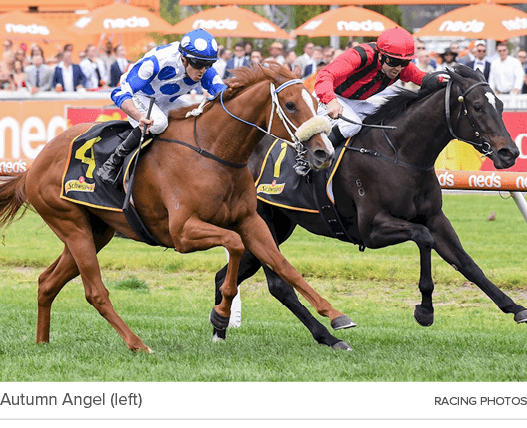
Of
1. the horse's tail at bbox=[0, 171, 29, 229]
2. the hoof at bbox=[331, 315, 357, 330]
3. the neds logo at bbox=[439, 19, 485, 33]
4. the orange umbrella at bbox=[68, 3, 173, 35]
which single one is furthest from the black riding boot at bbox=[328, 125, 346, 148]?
the orange umbrella at bbox=[68, 3, 173, 35]

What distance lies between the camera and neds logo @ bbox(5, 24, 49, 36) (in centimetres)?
1889

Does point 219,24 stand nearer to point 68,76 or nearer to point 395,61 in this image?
point 68,76

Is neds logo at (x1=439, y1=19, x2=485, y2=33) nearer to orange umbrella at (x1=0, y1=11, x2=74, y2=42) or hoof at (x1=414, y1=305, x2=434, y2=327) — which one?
orange umbrella at (x1=0, y1=11, x2=74, y2=42)

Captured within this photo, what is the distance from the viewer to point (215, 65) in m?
16.1

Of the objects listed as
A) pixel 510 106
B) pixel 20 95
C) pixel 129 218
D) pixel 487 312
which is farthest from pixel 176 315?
A: pixel 20 95

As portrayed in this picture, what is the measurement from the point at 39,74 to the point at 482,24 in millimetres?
7293

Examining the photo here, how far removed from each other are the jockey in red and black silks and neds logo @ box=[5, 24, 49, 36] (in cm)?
1333

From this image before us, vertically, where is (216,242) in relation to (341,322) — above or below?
above

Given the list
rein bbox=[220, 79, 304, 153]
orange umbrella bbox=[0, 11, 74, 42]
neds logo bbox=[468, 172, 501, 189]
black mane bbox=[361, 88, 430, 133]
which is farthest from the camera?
orange umbrella bbox=[0, 11, 74, 42]

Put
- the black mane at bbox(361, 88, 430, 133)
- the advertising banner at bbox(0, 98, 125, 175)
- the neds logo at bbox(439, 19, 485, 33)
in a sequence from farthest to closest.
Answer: the neds logo at bbox(439, 19, 485, 33) < the advertising banner at bbox(0, 98, 125, 175) < the black mane at bbox(361, 88, 430, 133)

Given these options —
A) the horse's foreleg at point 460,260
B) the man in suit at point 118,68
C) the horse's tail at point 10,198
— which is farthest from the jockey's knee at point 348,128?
the man in suit at point 118,68

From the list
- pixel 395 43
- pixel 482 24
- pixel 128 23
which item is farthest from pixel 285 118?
A: pixel 128 23

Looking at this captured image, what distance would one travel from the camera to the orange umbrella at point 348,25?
17391mm
